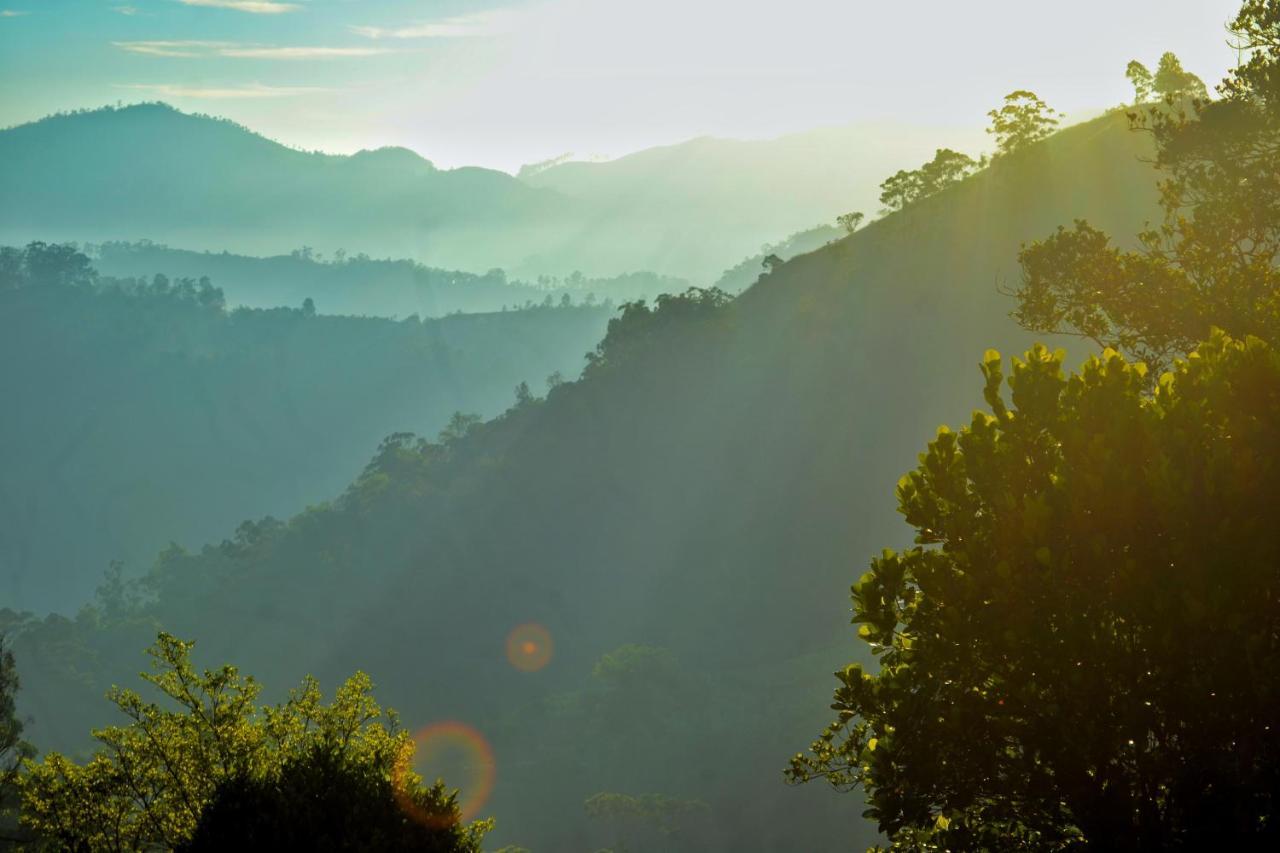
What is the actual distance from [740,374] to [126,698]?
115106 mm

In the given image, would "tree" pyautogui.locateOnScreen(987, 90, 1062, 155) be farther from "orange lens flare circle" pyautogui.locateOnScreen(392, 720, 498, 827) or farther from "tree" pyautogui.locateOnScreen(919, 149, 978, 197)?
"orange lens flare circle" pyautogui.locateOnScreen(392, 720, 498, 827)

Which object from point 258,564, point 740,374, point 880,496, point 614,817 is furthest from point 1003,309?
point 258,564

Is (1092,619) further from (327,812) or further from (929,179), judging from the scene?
(929,179)

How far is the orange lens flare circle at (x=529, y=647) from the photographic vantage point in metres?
117

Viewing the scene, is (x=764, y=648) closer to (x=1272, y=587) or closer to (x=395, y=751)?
(x=395, y=751)

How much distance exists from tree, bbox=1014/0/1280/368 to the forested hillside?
6315cm

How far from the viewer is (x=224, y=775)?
65.7 feet

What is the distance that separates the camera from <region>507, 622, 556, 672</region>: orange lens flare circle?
385 ft

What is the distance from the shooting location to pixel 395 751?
2081cm

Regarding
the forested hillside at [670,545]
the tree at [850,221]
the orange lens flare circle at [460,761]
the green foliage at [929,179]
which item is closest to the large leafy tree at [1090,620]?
the forested hillside at [670,545]

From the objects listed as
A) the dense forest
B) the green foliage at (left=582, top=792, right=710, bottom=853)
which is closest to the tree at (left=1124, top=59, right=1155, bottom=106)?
the dense forest

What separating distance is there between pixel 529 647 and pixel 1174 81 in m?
96.5

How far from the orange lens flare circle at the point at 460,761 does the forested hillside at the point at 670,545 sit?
1.77 metres

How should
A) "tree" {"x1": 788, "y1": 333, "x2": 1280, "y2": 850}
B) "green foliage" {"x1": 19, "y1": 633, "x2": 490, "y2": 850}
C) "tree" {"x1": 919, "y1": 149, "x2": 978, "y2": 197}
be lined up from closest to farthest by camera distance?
"tree" {"x1": 788, "y1": 333, "x2": 1280, "y2": 850}, "green foliage" {"x1": 19, "y1": 633, "x2": 490, "y2": 850}, "tree" {"x1": 919, "y1": 149, "x2": 978, "y2": 197}
